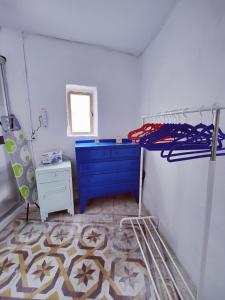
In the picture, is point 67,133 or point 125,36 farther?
point 67,133

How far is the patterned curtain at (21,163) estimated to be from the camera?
1663 mm

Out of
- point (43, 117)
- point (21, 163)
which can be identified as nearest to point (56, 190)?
point (21, 163)

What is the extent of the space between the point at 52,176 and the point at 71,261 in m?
0.90

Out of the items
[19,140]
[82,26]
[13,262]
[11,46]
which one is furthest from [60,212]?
[82,26]

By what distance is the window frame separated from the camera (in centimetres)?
208

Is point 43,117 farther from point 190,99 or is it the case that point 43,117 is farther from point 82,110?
point 190,99

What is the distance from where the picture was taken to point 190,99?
110 cm

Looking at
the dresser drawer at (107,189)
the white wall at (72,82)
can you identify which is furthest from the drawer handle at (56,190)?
the white wall at (72,82)

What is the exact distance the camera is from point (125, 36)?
66.7 inches

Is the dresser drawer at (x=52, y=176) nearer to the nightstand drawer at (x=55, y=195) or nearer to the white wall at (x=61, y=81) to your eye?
the nightstand drawer at (x=55, y=195)

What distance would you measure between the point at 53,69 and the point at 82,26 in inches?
24.3

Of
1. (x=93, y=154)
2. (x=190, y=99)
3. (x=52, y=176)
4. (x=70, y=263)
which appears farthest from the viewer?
(x=93, y=154)

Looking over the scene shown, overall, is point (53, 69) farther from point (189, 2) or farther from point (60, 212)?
point (60, 212)

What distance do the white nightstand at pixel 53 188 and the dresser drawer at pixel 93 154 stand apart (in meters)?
0.22
